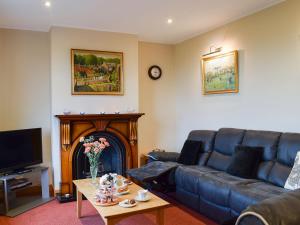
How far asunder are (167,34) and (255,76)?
1807 mm

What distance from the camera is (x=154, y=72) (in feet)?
18.3

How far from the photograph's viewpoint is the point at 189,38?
17.4ft

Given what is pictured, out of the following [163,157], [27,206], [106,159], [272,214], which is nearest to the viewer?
[272,214]

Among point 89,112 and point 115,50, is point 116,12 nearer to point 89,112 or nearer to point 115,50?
point 115,50

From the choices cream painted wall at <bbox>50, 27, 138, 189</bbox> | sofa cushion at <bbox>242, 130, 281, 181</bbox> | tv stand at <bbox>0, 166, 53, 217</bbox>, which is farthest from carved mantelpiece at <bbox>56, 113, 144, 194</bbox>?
sofa cushion at <bbox>242, 130, 281, 181</bbox>

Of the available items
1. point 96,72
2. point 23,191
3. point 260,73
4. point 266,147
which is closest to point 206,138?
point 266,147

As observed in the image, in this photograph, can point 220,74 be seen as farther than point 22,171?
Yes

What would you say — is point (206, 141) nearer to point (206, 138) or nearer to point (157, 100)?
point (206, 138)

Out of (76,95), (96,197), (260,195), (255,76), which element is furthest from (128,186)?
(255,76)

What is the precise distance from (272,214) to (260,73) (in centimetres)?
283

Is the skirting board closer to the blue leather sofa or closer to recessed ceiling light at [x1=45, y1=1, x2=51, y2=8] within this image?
the blue leather sofa

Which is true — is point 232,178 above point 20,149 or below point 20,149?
below

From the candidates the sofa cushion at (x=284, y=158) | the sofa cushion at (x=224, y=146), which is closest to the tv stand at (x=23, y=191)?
the sofa cushion at (x=224, y=146)

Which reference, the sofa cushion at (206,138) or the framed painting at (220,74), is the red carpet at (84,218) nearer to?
the sofa cushion at (206,138)
